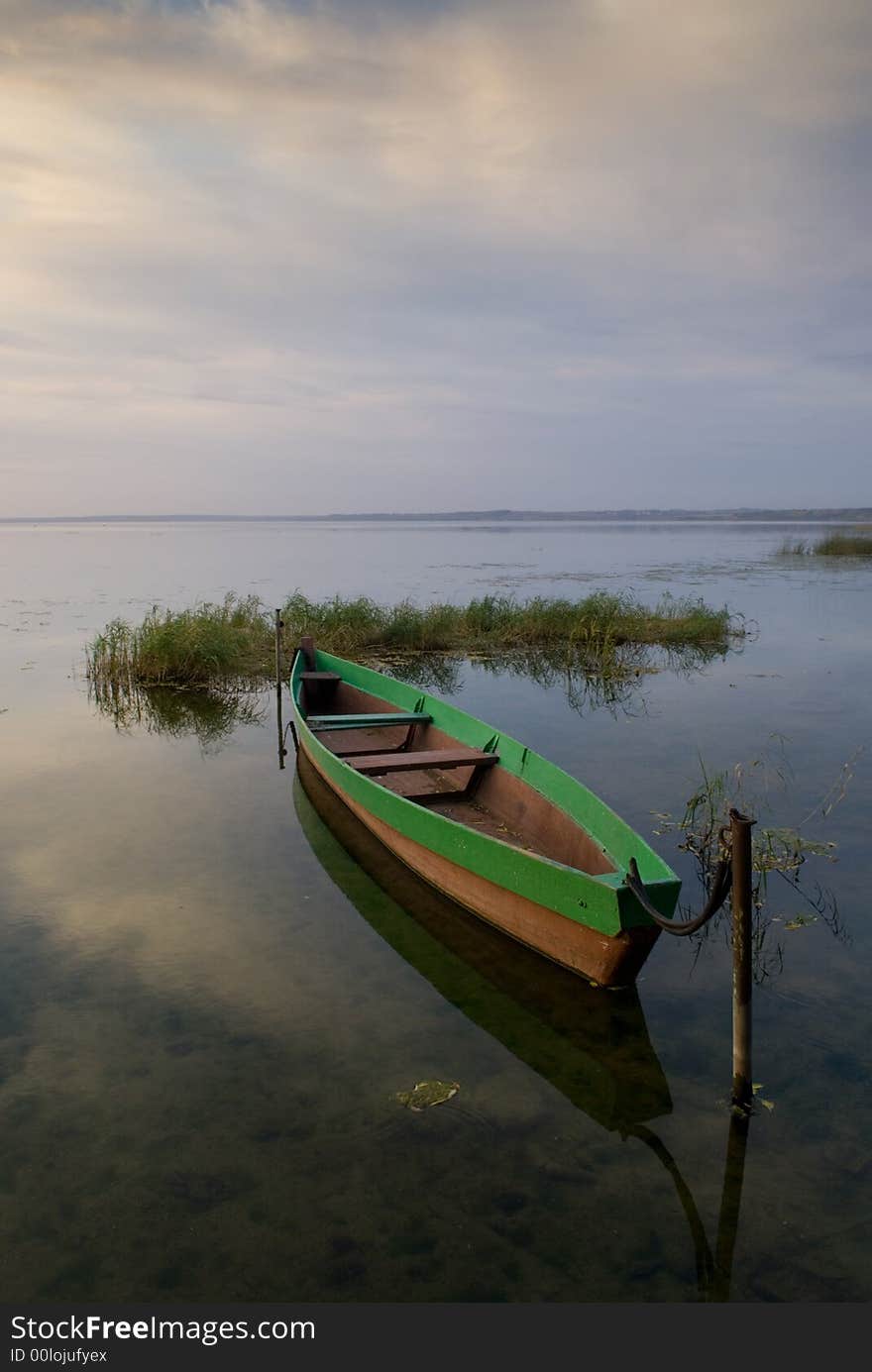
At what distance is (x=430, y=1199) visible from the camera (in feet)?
12.1

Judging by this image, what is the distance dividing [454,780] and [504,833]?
1.44 m

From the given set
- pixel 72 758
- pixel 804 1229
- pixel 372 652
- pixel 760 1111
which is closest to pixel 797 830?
pixel 760 1111

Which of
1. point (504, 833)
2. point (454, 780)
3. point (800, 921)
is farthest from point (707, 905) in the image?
point (454, 780)

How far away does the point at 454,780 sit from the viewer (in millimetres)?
8602

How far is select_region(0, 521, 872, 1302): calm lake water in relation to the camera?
11.2 feet

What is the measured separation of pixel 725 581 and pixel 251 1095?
3145cm

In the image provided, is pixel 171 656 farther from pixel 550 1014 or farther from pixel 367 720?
pixel 550 1014

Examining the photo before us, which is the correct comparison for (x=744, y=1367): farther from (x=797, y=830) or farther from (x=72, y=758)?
(x=72, y=758)

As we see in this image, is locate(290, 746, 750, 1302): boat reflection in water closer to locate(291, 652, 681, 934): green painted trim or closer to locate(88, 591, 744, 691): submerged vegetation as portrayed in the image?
locate(291, 652, 681, 934): green painted trim

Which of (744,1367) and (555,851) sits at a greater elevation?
(555,851)

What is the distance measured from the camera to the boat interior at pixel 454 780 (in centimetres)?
650

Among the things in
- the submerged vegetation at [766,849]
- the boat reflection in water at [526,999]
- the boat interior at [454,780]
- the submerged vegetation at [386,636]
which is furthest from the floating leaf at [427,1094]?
the submerged vegetation at [386,636]

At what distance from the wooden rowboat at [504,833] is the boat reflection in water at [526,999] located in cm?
15

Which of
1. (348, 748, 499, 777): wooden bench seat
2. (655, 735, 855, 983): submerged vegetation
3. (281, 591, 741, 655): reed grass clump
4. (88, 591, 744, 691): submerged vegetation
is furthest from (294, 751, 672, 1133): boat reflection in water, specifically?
(281, 591, 741, 655): reed grass clump
